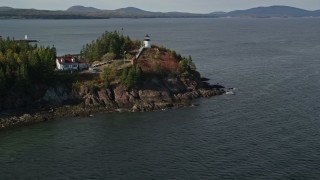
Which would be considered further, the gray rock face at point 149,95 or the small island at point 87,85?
the gray rock face at point 149,95

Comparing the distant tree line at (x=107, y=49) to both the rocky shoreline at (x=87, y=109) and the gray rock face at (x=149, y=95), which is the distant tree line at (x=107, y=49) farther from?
the rocky shoreline at (x=87, y=109)

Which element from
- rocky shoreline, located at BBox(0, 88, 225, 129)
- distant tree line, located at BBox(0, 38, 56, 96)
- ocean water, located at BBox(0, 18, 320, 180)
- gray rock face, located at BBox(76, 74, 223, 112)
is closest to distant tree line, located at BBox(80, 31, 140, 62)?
distant tree line, located at BBox(0, 38, 56, 96)

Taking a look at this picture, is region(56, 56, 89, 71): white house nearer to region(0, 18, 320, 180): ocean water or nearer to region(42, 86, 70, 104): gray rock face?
region(42, 86, 70, 104): gray rock face

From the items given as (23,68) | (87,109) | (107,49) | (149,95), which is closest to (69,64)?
(107,49)

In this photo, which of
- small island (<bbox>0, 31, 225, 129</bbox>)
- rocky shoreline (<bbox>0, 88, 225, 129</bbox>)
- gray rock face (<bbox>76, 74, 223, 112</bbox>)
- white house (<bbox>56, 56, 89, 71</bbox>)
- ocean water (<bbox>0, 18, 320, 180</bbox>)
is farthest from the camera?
Answer: white house (<bbox>56, 56, 89, 71</bbox>)

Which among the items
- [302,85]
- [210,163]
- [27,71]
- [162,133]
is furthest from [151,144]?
[302,85]

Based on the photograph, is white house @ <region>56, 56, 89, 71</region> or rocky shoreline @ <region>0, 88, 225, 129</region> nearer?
rocky shoreline @ <region>0, 88, 225, 129</region>

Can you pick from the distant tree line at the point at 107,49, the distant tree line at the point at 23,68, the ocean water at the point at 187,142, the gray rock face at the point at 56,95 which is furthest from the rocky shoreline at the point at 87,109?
the distant tree line at the point at 107,49
